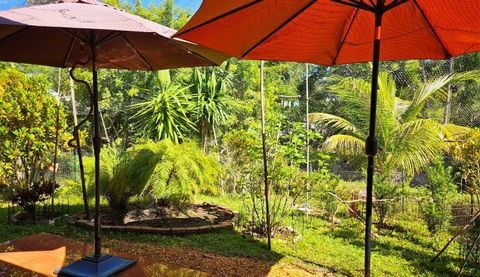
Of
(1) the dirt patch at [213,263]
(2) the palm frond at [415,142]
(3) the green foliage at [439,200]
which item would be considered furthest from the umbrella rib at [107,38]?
(2) the palm frond at [415,142]

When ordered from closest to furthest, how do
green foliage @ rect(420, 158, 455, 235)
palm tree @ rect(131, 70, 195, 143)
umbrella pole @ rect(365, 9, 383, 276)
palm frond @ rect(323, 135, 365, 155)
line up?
umbrella pole @ rect(365, 9, 383, 276) < green foliage @ rect(420, 158, 455, 235) < palm frond @ rect(323, 135, 365, 155) < palm tree @ rect(131, 70, 195, 143)

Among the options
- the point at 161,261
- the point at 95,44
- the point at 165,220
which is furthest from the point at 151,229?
the point at 95,44

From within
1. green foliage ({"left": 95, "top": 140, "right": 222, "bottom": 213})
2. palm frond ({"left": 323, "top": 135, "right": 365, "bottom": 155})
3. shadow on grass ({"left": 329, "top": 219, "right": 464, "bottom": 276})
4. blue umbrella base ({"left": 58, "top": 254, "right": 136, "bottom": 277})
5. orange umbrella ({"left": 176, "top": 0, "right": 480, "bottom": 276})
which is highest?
orange umbrella ({"left": 176, "top": 0, "right": 480, "bottom": 276})

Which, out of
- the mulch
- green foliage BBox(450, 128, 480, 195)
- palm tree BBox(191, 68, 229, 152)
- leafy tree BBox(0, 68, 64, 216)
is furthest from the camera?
palm tree BBox(191, 68, 229, 152)

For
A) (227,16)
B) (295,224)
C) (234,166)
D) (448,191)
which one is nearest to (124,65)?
(227,16)

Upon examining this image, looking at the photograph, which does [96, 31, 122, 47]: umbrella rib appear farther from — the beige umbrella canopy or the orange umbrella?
the orange umbrella

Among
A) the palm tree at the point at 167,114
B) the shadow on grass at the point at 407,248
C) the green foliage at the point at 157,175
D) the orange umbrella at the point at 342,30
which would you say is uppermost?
the orange umbrella at the point at 342,30

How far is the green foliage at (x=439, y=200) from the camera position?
15.8 feet

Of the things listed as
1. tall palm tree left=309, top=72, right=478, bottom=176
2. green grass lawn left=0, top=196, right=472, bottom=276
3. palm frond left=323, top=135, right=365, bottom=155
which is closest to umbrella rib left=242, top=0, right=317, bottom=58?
green grass lawn left=0, top=196, right=472, bottom=276

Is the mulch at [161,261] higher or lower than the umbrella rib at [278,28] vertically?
lower

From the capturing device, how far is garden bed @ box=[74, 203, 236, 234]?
4.29 metres

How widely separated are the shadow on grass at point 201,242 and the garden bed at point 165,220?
88mm

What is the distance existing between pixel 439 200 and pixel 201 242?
3.40 meters

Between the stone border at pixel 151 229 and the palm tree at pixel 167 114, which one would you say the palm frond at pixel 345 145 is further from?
the palm tree at pixel 167 114
